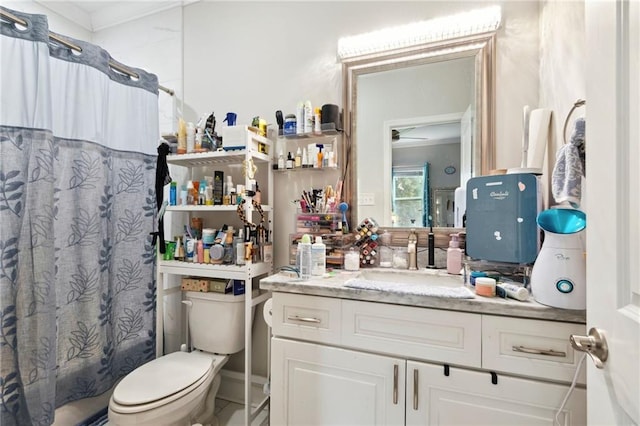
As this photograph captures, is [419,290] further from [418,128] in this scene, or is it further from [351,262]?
[418,128]

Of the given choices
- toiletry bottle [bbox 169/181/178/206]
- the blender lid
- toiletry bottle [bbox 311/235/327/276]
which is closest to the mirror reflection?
toiletry bottle [bbox 311/235/327/276]

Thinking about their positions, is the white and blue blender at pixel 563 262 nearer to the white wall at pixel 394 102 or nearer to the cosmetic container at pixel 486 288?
the cosmetic container at pixel 486 288

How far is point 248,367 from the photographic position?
144cm

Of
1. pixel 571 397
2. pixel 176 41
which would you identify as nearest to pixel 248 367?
pixel 571 397

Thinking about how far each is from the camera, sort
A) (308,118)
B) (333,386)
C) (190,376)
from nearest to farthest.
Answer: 1. (333,386)
2. (190,376)
3. (308,118)

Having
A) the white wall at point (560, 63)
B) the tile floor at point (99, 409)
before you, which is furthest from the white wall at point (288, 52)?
the tile floor at point (99, 409)

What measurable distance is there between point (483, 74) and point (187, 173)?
1749 mm

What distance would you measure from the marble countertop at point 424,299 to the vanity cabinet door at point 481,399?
0.20 m

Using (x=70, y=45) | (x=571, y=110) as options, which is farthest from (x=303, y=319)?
(x=70, y=45)

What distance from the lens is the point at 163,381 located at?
4.06ft

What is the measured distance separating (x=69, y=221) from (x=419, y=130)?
1.76 metres

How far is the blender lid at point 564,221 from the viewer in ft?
2.67

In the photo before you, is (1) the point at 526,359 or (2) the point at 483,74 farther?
(2) the point at 483,74

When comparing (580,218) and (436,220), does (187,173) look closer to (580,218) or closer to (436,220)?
(436,220)
